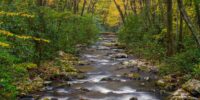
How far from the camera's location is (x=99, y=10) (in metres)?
61.5

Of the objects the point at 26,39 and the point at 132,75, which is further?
the point at 132,75

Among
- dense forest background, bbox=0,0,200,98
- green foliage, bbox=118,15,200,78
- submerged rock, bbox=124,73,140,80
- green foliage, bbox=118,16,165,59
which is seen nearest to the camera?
dense forest background, bbox=0,0,200,98

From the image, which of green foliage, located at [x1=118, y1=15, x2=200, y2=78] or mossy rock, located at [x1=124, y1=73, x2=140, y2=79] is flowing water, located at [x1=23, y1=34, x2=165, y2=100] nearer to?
mossy rock, located at [x1=124, y1=73, x2=140, y2=79]

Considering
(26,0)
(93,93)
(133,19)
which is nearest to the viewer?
(93,93)

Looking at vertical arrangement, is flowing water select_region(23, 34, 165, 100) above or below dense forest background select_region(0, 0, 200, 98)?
below

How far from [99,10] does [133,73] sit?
46315 millimetres

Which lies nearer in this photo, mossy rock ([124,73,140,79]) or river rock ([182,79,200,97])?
river rock ([182,79,200,97])

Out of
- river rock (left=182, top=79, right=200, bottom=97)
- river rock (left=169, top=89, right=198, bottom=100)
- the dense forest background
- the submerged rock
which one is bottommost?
the submerged rock

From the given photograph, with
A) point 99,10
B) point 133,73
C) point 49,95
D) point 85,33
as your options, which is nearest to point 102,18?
point 99,10

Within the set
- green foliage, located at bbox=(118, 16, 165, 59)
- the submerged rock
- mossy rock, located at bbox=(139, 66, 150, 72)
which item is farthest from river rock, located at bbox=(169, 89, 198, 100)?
green foliage, located at bbox=(118, 16, 165, 59)

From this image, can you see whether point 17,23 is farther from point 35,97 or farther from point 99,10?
point 99,10

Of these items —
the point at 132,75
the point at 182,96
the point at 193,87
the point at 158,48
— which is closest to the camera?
the point at 182,96

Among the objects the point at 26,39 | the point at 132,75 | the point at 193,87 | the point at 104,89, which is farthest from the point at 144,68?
the point at 26,39

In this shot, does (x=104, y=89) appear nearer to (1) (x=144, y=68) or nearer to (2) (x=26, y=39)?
(2) (x=26, y=39)
